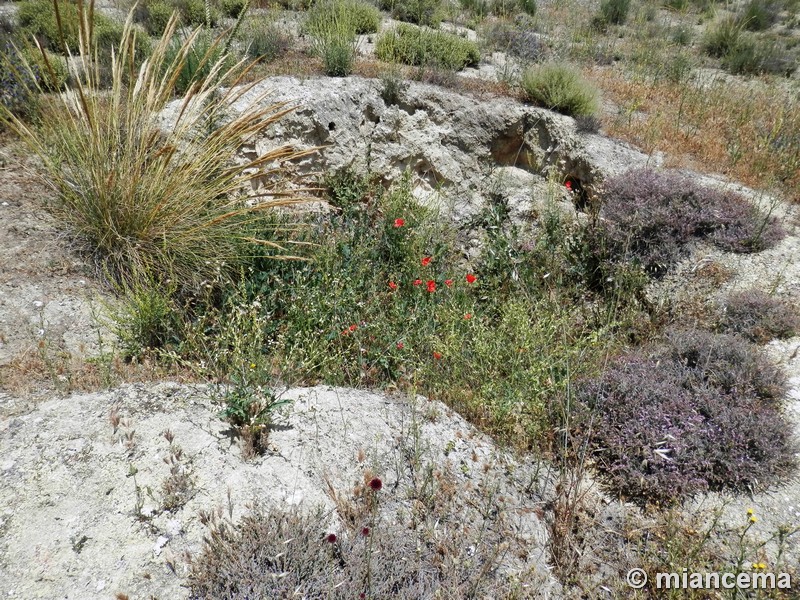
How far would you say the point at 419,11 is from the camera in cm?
852

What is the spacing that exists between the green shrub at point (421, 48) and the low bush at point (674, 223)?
3181 mm

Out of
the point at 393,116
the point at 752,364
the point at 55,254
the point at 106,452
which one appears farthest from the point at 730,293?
the point at 55,254

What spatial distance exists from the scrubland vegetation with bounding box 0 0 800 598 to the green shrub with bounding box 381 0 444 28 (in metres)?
1.30

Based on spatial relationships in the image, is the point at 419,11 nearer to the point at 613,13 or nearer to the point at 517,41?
the point at 517,41

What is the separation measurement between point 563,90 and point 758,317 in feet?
11.6

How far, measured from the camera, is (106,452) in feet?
8.75

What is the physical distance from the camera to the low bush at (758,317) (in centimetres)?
414

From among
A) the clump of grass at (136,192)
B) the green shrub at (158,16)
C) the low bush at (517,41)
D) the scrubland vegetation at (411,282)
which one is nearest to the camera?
the scrubland vegetation at (411,282)

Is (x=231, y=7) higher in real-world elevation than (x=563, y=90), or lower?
higher

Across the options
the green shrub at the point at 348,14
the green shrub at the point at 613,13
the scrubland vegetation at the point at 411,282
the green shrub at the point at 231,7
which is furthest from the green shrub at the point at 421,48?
the green shrub at the point at 613,13

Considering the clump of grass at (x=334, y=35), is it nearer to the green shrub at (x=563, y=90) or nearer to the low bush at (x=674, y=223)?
the green shrub at (x=563, y=90)

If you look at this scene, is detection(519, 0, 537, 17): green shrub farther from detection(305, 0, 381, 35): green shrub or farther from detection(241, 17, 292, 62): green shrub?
detection(241, 17, 292, 62): green shrub

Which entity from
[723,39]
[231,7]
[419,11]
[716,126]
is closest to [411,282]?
[716,126]

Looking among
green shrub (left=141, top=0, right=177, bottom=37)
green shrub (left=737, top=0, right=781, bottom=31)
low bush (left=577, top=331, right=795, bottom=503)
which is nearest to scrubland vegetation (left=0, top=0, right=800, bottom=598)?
low bush (left=577, top=331, right=795, bottom=503)
